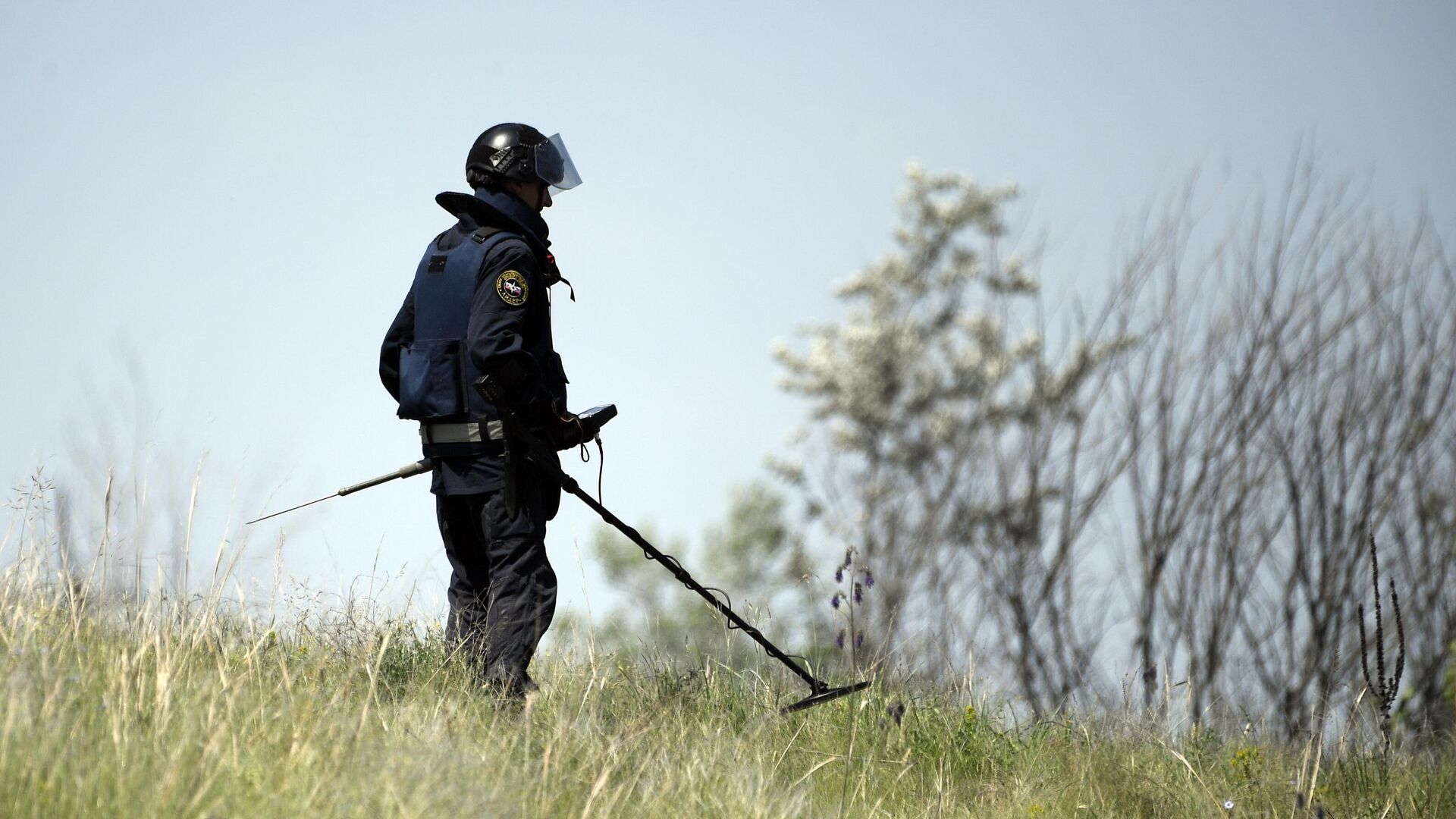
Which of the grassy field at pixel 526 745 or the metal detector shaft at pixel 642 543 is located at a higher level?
Answer: the metal detector shaft at pixel 642 543

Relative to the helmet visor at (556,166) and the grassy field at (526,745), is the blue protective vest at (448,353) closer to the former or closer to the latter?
the helmet visor at (556,166)

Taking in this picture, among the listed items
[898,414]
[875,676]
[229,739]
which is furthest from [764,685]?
[898,414]

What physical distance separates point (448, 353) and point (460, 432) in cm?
28

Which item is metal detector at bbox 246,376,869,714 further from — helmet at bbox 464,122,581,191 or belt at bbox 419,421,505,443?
helmet at bbox 464,122,581,191

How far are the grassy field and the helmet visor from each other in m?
1.73

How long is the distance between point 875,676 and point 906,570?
5.91 m

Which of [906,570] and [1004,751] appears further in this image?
[906,570]

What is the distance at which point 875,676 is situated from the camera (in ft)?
16.3

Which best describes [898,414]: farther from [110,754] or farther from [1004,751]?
[110,754]

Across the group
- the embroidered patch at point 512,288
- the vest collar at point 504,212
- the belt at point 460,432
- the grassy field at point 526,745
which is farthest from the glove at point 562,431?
the grassy field at point 526,745

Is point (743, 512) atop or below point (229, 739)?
atop

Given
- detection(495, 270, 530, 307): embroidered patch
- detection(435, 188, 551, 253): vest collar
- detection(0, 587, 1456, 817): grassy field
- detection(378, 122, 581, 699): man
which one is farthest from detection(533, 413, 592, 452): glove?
detection(0, 587, 1456, 817): grassy field

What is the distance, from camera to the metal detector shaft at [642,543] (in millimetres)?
4250

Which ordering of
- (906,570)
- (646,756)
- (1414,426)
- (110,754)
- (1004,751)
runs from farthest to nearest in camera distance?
1. (906,570)
2. (1414,426)
3. (1004,751)
4. (646,756)
5. (110,754)
